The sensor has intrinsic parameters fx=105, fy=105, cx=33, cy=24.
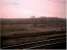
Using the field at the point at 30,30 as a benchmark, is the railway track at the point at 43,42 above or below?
below

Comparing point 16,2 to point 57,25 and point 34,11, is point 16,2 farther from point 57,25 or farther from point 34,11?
point 57,25

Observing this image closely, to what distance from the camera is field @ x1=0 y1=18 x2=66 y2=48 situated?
137cm

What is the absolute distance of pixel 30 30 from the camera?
1464 mm

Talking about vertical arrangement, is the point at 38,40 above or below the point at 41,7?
below

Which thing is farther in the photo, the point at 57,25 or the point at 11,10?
the point at 57,25

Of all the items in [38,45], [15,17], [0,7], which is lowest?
[38,45]

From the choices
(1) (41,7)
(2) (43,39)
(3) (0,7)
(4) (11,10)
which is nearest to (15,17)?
(4) (11,10)

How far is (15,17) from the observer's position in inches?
55.3

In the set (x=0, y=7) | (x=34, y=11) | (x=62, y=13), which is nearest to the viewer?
(x=0, y=7)

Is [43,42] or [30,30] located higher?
[30,30]

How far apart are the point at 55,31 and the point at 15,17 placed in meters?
0.62

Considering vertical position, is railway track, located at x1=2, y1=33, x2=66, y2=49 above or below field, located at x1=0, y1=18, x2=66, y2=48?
below

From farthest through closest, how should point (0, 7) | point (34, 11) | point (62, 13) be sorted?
1. point (62, 13)
2. point (34, 11)
3. point (0, 7)

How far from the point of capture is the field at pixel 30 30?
4.50ft
